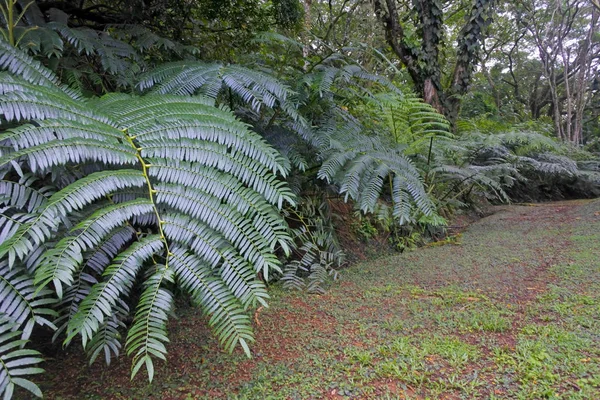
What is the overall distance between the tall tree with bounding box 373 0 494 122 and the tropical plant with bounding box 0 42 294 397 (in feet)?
14.5

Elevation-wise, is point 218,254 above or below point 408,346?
above

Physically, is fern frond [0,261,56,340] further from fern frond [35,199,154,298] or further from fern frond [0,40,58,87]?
fern frond [0,40,58,87]

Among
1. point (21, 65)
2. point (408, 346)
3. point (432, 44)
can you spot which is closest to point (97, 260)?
point (21, 65)

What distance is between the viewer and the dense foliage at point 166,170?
3.10 feet

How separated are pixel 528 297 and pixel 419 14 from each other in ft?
14.3

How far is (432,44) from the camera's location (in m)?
4.92

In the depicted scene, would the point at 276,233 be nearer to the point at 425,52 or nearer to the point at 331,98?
the point at 331,98

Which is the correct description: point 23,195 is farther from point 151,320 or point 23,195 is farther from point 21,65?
point 21,65

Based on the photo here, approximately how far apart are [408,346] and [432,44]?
4.65 metres

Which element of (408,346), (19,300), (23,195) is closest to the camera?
(19,300)

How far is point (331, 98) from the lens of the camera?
8.32 ft

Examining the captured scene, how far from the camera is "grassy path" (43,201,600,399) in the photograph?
1234mm

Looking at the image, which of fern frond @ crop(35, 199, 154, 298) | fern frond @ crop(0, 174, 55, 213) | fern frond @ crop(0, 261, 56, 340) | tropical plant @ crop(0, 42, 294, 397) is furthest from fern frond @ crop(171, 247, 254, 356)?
fern frond @ crop(0, 174, 55, 213)

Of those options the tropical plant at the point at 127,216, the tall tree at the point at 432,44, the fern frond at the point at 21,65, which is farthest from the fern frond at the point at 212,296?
the tall tree at the point at 432,44
